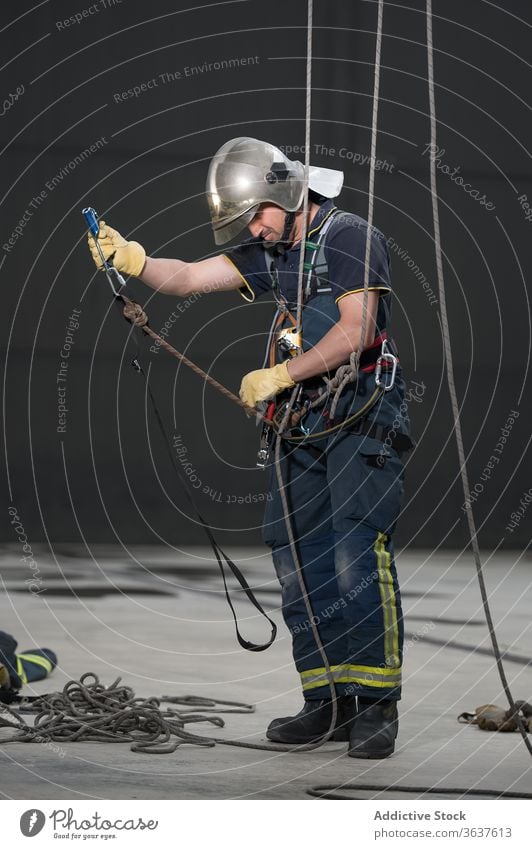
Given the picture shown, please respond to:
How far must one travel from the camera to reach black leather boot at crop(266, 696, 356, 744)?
14.2 feet

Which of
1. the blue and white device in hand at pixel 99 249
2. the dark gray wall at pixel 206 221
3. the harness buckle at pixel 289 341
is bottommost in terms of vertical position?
the harness buckle at pixel 289 341

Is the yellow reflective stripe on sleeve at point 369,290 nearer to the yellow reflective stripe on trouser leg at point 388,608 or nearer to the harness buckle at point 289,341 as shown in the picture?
the harness buckle at point 289,341

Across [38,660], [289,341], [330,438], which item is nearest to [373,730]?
[330,438]

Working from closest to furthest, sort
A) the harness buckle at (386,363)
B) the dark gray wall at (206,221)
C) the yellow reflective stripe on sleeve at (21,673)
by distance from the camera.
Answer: the harness buckle at (386,363) < the yellow reflective stripe on sleeve at (21,673) < the dark gray wall at (206,221)

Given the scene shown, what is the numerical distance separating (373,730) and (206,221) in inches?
355

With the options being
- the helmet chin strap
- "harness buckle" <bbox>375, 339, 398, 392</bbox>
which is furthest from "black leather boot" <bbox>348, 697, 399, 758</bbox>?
the helmet chin strap

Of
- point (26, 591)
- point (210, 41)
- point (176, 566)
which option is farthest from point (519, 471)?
point (26, 591)

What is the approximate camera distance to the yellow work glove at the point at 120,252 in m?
4.57

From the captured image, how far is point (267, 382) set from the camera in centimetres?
433

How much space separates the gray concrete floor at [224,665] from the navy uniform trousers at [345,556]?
282 mm

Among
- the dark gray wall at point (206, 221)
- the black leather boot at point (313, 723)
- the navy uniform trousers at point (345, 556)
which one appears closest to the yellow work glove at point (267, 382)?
the navy uniform trousers at point (345, 556)

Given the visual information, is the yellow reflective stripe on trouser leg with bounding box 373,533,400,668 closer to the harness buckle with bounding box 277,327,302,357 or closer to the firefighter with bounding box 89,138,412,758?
the firefighter with bounding box 89,138,412,758

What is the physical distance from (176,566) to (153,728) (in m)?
6.35

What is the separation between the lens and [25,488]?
11.8 metres
